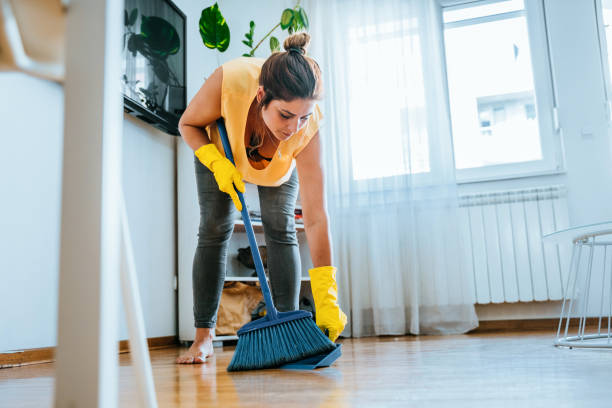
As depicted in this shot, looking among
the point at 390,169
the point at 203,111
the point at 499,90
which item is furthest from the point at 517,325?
the point at 203,111

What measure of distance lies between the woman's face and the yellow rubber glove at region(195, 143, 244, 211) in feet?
0.57

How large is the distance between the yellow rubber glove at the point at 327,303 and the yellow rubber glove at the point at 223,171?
1.01 feet

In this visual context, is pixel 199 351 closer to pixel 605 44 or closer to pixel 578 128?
pixel 578 128

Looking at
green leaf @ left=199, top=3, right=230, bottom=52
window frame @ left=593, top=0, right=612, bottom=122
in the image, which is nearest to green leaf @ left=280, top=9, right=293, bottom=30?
green leaf @ left=199, top=3, right=230, bottom=52

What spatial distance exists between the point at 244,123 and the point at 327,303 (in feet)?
1.90

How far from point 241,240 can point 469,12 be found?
195 centimetres

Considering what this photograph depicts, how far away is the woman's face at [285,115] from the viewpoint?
1.38 metres

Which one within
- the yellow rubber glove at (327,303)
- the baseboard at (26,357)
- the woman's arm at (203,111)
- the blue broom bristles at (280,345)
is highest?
the woman's arm at (203,111)

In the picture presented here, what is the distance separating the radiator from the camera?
2.68m

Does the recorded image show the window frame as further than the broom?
Yes

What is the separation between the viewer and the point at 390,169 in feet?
9.65

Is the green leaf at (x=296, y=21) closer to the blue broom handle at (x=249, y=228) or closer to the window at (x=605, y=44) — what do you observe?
the blue broom handle at (x=249, y=228)

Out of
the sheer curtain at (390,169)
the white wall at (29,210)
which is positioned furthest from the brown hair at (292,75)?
the sheer curtain at (390,169)

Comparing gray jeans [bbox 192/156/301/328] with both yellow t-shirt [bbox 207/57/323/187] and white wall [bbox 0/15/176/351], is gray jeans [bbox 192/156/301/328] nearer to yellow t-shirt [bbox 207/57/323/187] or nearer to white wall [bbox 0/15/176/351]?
yellow t-shirt [bbox 207/57/323/187]
